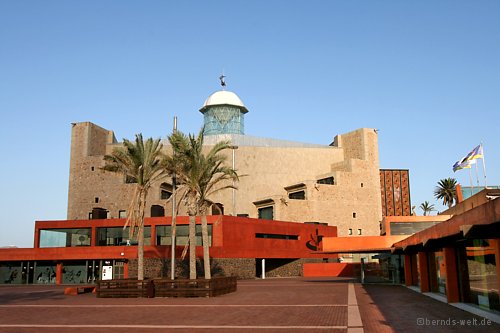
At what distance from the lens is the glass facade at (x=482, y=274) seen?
1747cm

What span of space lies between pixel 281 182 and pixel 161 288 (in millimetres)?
51477

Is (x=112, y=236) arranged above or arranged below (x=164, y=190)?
below

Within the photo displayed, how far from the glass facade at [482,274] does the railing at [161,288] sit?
15.0 metres

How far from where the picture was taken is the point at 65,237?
57406 millimetres

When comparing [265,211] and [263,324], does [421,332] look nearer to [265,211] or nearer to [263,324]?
[263,324]

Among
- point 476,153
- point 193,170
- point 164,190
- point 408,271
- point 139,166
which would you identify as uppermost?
point 164,190

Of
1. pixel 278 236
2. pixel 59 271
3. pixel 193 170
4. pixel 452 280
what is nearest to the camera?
pixel 452 280

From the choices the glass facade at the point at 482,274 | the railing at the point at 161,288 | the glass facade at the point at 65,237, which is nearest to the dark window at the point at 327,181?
the glass facade at the point at 65,237

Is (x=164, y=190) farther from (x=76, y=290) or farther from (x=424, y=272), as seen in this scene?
(x=424, y=272)

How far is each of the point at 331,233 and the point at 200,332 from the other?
56806mm

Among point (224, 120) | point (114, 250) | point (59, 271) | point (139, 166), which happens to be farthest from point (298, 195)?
point (139, 166)

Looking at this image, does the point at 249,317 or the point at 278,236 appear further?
the point at 278,236

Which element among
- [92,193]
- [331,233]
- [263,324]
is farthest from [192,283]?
[92,193]

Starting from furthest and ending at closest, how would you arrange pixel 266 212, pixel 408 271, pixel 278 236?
pixel 266 212 → pixel 278 236 → pixel 408 271
